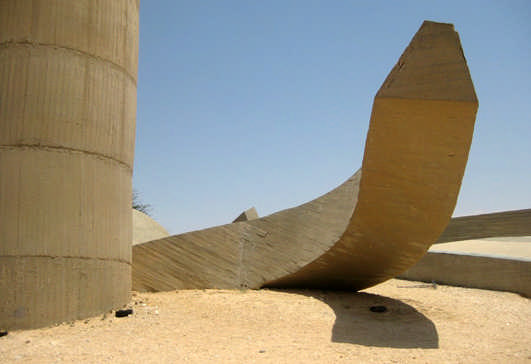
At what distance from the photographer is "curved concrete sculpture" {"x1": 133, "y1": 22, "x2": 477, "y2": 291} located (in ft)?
20.0

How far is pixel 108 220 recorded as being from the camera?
285 inches

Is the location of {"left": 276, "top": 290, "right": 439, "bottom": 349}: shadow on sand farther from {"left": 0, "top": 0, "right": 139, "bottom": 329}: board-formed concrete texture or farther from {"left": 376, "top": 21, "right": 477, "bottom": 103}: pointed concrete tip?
{"left": 0, "top": 0, "right": 139, "bottom": 329}: board-formed concrete texture

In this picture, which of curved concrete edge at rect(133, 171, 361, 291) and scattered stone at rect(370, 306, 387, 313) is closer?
scattered stone at rect(370, 306, 387, 313)

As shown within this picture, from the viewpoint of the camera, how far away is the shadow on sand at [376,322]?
6.69 metres

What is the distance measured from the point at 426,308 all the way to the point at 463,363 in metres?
3.49

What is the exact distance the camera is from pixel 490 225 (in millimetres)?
14555

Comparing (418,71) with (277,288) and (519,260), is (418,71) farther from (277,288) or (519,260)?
(519,260)

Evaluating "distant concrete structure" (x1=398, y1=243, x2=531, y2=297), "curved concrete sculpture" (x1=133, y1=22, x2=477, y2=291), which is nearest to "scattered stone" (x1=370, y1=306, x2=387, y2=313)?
"curved concrete sculpture" (x1=133, y1=22, x2=477, y2=291)

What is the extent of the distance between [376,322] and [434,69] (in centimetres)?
374

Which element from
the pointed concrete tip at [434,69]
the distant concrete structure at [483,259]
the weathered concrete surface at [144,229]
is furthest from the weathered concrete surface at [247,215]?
the pointed concrete tip at [434,69]

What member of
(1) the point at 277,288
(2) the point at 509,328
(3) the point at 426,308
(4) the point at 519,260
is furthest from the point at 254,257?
(4) the point at 519,260

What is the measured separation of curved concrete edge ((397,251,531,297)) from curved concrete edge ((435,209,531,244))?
2076 mm

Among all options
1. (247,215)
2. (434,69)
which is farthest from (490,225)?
(434,69)

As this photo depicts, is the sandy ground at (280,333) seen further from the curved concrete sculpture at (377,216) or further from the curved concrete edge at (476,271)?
the curved concrete edge at (476,271)
